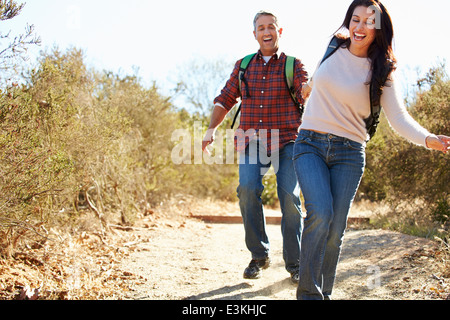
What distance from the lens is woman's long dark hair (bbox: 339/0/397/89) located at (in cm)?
312

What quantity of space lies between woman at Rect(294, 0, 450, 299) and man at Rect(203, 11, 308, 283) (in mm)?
822

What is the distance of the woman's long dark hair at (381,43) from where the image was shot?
312 centimetres

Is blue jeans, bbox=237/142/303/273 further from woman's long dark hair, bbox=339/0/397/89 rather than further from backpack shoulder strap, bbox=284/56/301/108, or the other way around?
woman's long dark hair, bbox=339/0/397/89

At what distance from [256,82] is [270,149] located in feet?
2.00

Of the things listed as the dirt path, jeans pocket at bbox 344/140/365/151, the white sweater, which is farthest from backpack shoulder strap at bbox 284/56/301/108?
the dirt path

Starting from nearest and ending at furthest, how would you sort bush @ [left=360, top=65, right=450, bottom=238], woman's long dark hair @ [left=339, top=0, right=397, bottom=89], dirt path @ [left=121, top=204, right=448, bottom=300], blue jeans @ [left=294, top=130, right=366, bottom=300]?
blue jeans @ [left=294, top=130, right=366, bottom=300] → woman's long dark hair @ [left=339, top=0, right=397, bottom=89] → dirt path @ [left=121, top=204, right=448, bottom=300] → bush @ [left=360, top=65, right=450, bottom=238]

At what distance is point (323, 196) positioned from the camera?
3.01 m

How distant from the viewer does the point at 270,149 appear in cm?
410

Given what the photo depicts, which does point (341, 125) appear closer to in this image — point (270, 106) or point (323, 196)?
point (323, 196)

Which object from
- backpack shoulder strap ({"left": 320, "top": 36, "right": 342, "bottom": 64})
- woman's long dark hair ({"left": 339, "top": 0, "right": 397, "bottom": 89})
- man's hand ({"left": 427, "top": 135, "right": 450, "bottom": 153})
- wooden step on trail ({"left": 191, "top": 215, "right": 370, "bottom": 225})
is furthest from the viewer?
wooden step on trail ({"left": 191, "top": 215, "right": 370, "bottom": 225})

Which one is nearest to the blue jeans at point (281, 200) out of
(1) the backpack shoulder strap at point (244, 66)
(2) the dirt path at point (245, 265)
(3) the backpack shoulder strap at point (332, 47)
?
(2) the dirt path at point (245, 265)

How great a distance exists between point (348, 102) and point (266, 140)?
3.60 feet

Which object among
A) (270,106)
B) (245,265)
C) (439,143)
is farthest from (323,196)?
(245,265)
